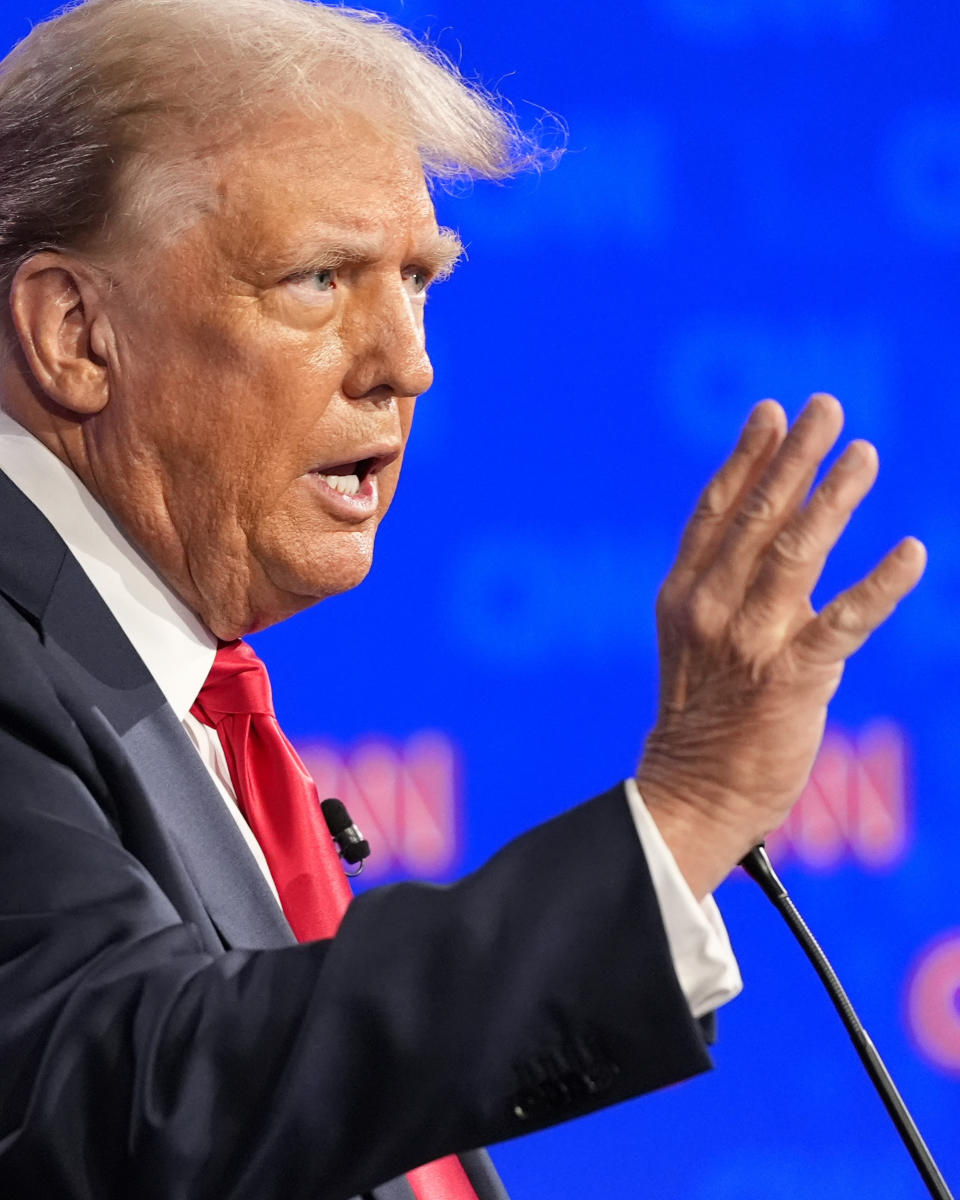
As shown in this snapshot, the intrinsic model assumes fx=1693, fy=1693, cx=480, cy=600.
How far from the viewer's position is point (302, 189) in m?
1.26

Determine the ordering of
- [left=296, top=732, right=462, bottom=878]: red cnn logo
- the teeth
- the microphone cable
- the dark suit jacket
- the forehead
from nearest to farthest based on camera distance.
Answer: the dark suit jacket < the microphone cable < the forehead < the teeth < [left=296, top=732, right=462, bottom=878]: red cnn logo

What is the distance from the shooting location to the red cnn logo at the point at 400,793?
218cm

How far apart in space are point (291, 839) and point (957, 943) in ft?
4.08

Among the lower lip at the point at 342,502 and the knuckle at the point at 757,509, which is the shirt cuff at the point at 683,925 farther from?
the lower lip at the point at 342,502

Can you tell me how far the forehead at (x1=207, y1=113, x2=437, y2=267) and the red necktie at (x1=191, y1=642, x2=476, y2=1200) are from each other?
335 millimetres

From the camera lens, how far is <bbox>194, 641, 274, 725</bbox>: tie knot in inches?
52.7

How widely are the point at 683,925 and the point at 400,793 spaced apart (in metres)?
1.41

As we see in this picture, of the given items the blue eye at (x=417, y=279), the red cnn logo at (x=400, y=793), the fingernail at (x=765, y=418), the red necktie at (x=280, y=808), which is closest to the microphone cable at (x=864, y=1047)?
the fingernail at (x=765, y=418)

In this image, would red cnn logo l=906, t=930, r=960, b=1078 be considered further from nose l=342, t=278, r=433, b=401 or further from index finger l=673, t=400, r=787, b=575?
index finger l=673, t=400, r=787, b=575

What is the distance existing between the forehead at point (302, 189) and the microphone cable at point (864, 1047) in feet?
1.87

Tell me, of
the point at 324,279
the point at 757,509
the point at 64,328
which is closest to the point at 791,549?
the point at 757,509

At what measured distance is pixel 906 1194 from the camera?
2.27 meters

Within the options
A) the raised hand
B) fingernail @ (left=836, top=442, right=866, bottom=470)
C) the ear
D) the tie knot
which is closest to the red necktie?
the tie knot

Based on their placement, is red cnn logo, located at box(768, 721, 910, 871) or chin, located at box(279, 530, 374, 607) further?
red cnn logo, located at box(768, 721, 910, 871)
